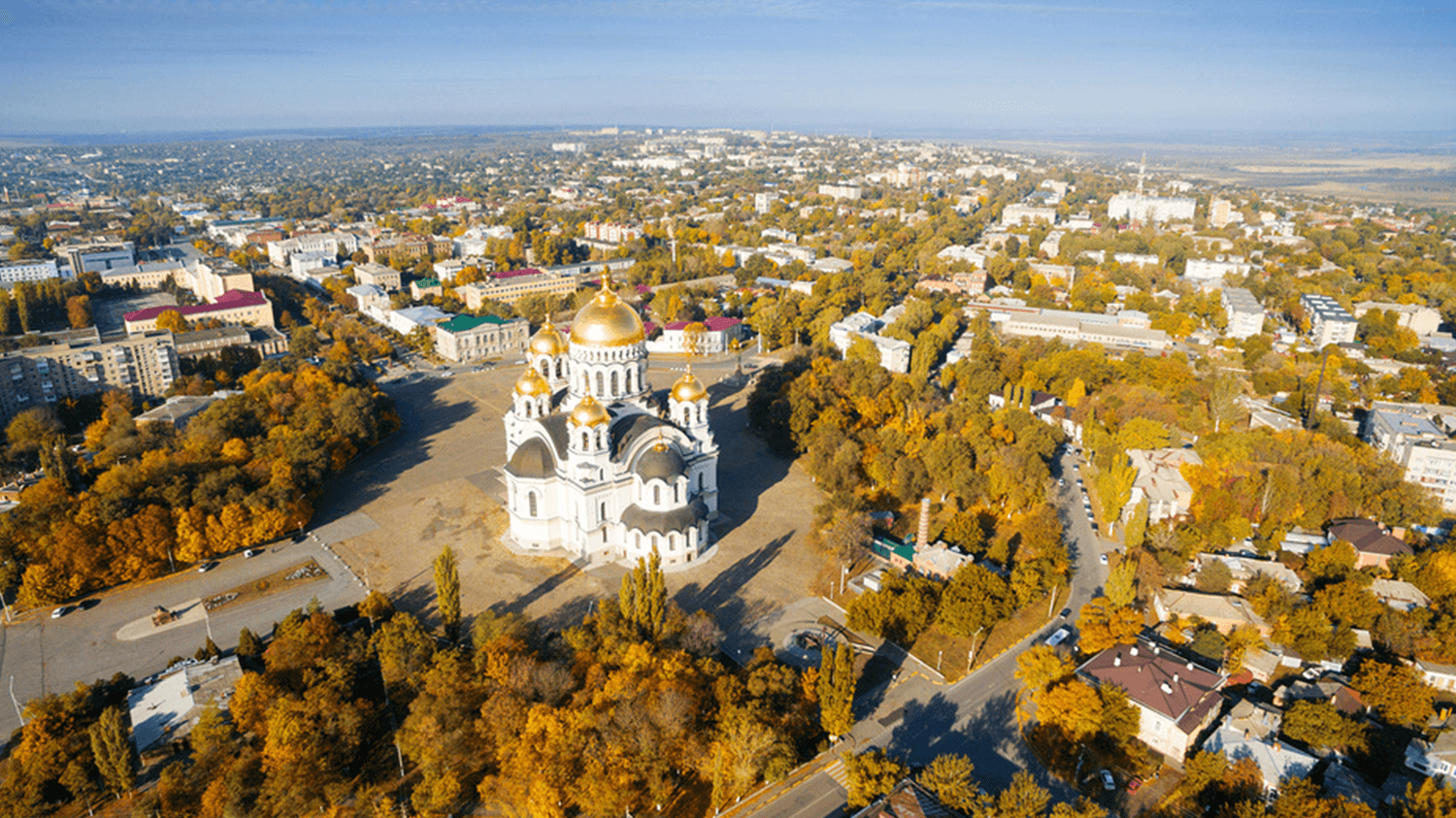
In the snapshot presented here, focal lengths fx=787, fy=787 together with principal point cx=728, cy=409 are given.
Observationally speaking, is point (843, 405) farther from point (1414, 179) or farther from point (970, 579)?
point (1414, 179)

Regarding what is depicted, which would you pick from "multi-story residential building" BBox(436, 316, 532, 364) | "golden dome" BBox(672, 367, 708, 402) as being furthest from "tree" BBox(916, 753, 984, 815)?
"multi-story residential building" BBox(436, 316, 532, 364)

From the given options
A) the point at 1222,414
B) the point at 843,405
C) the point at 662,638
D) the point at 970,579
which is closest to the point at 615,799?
the point at 662,638

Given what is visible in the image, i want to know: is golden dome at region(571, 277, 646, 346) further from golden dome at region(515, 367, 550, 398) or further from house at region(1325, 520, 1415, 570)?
house at region(1325, 520, 1415, 570)

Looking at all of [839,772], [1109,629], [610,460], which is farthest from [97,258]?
[1109,629]

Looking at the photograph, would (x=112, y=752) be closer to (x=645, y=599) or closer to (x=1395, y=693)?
(x=645, y=599)

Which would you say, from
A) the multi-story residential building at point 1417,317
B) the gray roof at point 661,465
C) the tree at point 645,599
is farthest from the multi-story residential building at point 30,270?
the multi-story residential building at point 1417,317

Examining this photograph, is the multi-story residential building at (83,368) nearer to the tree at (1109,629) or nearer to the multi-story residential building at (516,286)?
the multi-story residential building at (516,286)
